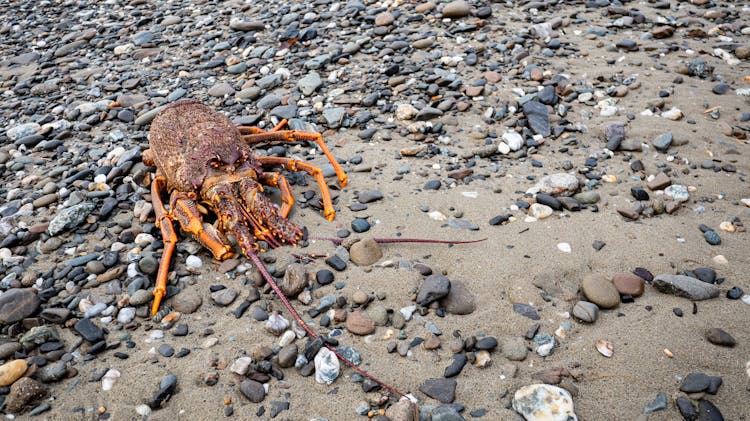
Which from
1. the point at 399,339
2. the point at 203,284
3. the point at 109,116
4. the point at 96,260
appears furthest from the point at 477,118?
the point at 109,116

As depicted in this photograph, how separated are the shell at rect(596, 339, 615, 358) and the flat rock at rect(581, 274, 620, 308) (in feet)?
1.13

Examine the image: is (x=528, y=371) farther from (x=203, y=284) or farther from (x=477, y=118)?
(x=477, y=118)

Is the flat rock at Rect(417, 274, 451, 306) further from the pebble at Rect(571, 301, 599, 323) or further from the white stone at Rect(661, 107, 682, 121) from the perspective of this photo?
the white stone at Rect(661, 107, 682, 121)

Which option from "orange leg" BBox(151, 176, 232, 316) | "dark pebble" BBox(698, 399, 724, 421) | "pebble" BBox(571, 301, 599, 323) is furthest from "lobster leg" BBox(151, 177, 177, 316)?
"dark pebble" BBox(698, 399, 724, 421)

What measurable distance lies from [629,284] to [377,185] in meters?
2.53

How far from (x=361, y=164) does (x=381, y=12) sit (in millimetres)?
3754

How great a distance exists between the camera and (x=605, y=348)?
3205 millimetres

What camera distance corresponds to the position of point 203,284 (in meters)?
4.05

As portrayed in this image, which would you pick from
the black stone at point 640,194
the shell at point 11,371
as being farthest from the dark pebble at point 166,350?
the black stone at point 640,194

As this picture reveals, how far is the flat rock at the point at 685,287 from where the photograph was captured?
344 centimetres

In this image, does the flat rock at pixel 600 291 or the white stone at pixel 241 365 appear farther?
the flat rock at pixel 600 291

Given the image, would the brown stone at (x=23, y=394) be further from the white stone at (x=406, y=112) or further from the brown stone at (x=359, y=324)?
the white stone at (x=406, y=112)

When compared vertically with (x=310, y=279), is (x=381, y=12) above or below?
above

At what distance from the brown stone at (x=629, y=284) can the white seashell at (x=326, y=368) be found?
2187 mm
